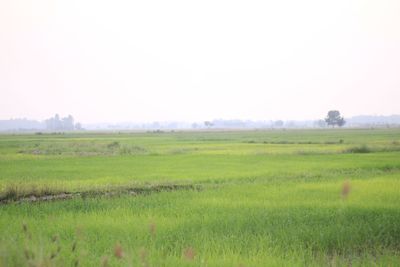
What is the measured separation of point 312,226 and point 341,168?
518 inches

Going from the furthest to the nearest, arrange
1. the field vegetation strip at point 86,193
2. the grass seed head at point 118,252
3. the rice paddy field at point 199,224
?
the field vegetation strip at point 86,193 < the rice paddy field at point 199,224 < the grass seed head at point 118,252

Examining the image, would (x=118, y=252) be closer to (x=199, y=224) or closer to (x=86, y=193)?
(x=199, y=224)

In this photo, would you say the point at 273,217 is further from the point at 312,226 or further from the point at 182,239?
the point at 182,239

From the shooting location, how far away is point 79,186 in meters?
15.1

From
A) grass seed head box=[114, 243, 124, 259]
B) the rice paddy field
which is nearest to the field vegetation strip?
the rice paddy field

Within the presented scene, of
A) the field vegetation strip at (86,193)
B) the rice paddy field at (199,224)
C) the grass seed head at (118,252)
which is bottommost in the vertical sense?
the field vegetation strip at (86,193)

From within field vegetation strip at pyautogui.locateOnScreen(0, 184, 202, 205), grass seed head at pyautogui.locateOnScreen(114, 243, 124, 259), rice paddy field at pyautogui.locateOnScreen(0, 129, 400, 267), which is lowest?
field vegetation strip at pyautogui.locateOnScreen(0, 184, 202, 205)

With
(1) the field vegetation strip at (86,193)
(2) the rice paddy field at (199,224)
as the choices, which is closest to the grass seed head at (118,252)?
(2) the rice paddy field at (199,224)

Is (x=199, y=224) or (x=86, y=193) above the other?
(x=199, y=224)

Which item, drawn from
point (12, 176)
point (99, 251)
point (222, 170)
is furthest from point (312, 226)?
point (12, 176)

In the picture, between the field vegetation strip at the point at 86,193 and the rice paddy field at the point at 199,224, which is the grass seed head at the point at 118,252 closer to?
the rice paddy field at the point at 199,224

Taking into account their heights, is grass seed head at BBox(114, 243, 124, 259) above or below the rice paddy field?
above

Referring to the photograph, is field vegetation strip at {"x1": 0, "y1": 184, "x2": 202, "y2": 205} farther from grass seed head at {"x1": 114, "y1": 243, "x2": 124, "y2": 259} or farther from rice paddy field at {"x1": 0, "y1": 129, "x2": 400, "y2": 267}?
grass seed head at {"x1": 114, "y1": 243, "x2": 124, "y2": 259}

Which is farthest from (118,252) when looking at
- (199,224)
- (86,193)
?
(86,193)
